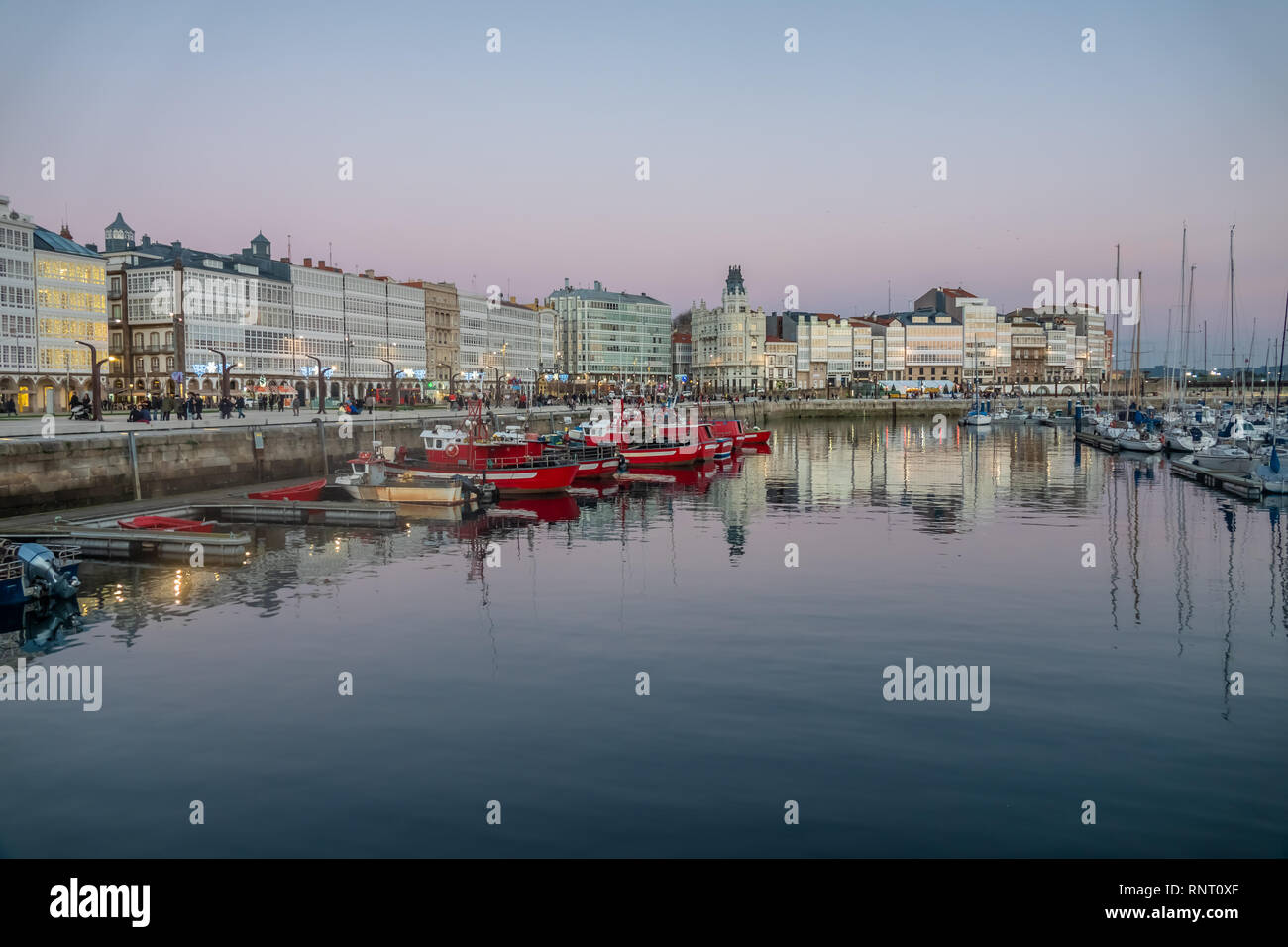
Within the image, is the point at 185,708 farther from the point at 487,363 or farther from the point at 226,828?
the point at 487,363

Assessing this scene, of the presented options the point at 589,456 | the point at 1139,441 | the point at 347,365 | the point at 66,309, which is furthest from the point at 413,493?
the point at 347,365

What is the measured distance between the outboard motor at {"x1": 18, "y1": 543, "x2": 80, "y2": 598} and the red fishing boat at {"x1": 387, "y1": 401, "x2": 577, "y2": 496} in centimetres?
2214

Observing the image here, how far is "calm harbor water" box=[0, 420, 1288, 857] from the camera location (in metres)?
13.1

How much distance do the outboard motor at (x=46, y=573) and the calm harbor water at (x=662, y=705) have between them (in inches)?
37.9

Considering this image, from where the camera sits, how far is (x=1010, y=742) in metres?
15.9

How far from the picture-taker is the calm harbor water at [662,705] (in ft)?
43.1

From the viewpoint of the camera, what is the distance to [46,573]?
25.1 meters

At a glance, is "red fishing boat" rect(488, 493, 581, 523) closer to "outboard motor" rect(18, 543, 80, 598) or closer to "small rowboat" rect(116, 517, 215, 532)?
"small rowboat" rect(116, 517, 215, 532)

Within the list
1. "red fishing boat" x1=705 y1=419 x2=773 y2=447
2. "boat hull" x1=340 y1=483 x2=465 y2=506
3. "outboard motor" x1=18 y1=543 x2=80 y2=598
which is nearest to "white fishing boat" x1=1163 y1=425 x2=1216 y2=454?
"red fishing boat" x1=705 y1=419 x2=773 y2=447

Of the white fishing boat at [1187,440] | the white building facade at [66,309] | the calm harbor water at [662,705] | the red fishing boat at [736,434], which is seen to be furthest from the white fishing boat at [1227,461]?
the white building facade at [66,309]

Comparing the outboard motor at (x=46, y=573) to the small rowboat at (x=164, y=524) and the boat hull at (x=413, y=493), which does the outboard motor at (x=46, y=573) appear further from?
the boat hull at (x=413, y=493)

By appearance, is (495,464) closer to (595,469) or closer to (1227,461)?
(595,469)

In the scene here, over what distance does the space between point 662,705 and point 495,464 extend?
3228 cm
